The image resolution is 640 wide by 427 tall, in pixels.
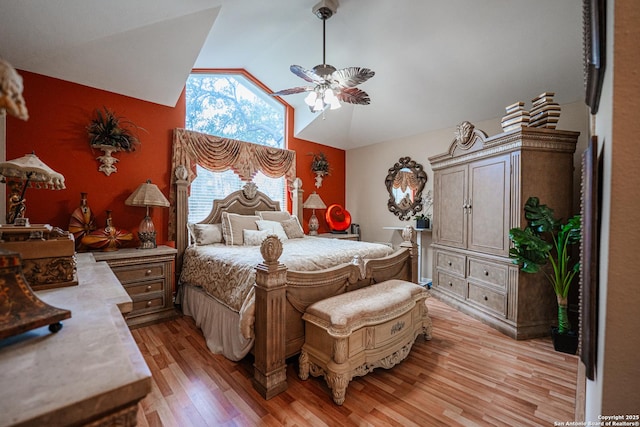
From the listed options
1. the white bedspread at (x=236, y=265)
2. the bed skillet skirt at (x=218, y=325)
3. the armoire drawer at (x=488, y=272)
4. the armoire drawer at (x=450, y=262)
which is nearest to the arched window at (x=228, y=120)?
the white bedspread at (x=236, y=265)

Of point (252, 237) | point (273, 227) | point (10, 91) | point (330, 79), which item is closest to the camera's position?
point (10, 91)

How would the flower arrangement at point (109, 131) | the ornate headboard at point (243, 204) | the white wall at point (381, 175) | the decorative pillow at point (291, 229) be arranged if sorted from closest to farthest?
the flower arrangement at point (109, 131) < the ornate headboard at point (243, 204) < the decorative pillow at point (291, 229) < the white wall at point (381, 175)

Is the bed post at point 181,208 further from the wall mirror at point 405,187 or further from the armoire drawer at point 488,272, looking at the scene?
the armoire drawer at point 488,272

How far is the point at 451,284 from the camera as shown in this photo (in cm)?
354

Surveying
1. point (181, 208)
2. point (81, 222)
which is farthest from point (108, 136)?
point (181, 208)

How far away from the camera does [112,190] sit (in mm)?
3145

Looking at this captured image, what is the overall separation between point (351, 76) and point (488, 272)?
102 inches

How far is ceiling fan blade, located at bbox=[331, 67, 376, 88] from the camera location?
2408 mm

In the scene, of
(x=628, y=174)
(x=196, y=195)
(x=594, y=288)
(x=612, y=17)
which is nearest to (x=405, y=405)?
(x=594, y=288)

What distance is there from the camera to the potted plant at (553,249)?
2393 mm

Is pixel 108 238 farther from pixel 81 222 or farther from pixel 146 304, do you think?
pixel 146 304

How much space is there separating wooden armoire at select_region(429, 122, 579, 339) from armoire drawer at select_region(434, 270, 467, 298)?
0.01 metres

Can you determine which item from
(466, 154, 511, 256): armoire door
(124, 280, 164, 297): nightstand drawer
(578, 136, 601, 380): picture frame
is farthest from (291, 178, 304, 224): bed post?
(578, 136, 601, 380): picture frame

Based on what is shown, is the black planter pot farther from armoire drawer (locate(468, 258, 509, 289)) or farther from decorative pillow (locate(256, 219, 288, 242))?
decorative pillow (locate(256, 219, 288, 242))
